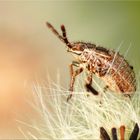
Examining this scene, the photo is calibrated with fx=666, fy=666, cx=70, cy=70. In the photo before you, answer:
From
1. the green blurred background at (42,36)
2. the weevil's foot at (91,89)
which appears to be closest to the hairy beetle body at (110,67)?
the weevil's foot at (91,89)

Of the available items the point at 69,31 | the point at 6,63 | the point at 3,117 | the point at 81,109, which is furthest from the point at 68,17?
the point at 81,109

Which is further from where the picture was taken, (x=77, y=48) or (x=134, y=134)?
(x=77, y=48)

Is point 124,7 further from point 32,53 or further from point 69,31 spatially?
point 32,53

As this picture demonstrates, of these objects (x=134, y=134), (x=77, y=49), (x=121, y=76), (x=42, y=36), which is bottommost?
(x=134, y=134)

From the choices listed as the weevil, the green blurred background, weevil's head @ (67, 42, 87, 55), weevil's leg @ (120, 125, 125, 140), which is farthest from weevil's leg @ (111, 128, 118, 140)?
the green blurred background

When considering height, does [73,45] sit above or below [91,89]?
above

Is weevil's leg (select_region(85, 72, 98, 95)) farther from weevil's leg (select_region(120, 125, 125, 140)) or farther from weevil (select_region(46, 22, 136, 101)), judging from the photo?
weevil's leg (select_region(120, 125, 125, 140))

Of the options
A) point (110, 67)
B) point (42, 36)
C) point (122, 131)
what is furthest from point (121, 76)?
point (42, 36)

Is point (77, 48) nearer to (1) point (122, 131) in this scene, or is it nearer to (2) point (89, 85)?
(2) point (89, 85)
